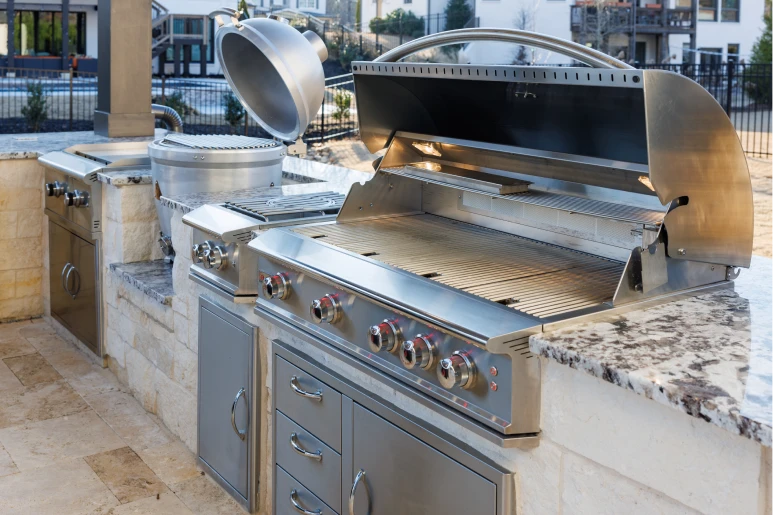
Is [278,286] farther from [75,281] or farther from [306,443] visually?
[75,281]

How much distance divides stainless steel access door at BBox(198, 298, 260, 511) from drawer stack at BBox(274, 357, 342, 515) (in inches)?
8.4

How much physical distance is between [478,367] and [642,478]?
0.38 meters

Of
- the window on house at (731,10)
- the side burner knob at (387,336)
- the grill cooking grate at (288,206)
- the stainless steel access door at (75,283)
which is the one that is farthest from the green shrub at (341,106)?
the window on house at (731,10)

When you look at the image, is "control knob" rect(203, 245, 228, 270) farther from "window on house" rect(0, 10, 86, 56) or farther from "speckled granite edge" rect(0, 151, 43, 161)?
"window on house" rect(0, 10, 86, 56)

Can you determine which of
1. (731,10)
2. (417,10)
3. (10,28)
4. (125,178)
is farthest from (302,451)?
(417,10)

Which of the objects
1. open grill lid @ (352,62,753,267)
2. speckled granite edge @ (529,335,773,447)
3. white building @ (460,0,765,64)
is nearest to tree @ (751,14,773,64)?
white building @ (460,0,765,64)

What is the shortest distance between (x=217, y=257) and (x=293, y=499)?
0.80 m

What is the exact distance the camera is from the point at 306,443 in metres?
2.42

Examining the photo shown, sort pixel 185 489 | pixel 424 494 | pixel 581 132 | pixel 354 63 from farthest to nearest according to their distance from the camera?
1. pixel 185 489
2. pixel 354 63
3. pixel 581 132
4. pixel 424 494

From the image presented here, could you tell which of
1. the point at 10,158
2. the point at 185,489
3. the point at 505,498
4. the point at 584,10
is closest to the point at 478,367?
the point at 505,498

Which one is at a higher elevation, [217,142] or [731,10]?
[731,10]

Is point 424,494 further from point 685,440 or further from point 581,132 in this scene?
point 581,132

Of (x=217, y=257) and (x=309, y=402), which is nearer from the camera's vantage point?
(x=309, y=402)

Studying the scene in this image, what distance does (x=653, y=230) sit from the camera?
1826 millimetres
